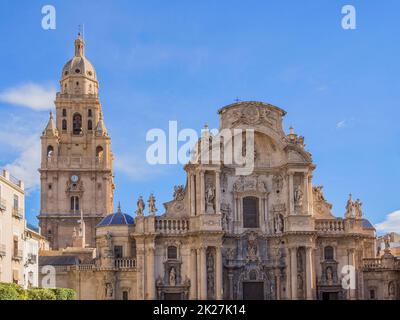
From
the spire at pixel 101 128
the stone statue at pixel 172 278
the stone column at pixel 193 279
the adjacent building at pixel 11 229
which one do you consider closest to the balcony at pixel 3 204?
the adjacent building at pixel 11 229

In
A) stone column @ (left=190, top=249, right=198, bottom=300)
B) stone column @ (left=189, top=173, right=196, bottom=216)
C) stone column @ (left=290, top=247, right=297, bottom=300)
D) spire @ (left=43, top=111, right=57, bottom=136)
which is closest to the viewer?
stone column @ (left=190, top=249, right=198, bottom=300)

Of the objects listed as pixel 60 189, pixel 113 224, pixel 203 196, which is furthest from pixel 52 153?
pixel 203 196

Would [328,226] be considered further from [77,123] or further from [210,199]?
[77,123]

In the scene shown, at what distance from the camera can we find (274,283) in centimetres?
Result: 5531

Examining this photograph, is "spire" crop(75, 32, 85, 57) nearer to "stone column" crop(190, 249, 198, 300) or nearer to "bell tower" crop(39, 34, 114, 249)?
"bell tower" crop(39, 34, 114, 249)

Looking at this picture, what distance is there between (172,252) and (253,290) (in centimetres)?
661

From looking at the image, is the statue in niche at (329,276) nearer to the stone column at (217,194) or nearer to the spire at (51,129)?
the stone column at (217,194)

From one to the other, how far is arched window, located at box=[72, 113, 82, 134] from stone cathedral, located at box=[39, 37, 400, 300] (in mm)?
31889

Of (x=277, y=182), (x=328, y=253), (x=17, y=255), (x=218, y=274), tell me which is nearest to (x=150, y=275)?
(x=218, y=274)

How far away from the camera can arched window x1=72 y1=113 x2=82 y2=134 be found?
3465 inches

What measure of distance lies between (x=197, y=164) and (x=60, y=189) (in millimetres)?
33436

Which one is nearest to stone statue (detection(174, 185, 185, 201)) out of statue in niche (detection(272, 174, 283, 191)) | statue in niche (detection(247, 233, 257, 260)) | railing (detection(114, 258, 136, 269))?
railing (detection(114, 258, 136, 269))

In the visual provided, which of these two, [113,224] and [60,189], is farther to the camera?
[60,189]
